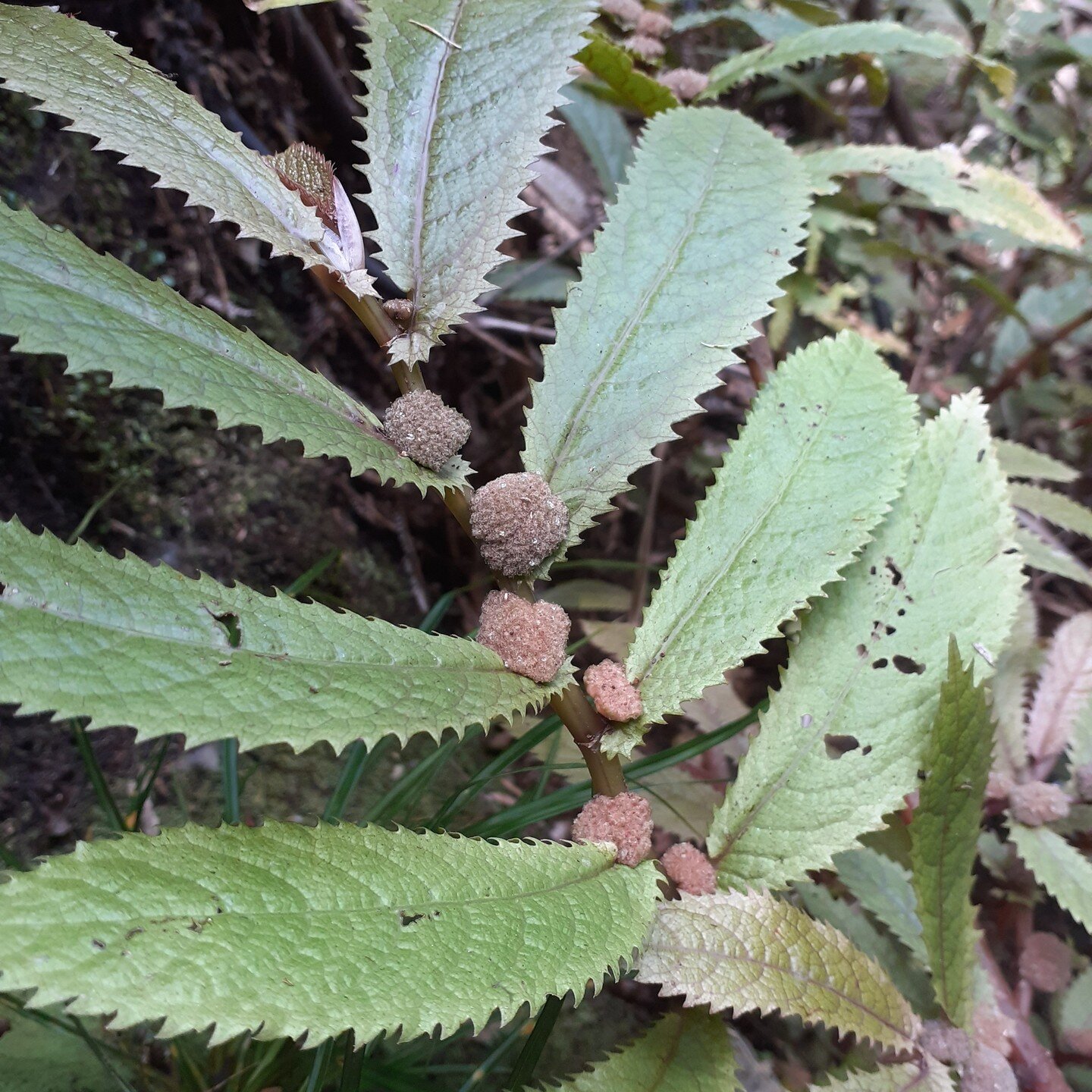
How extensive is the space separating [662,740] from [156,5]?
5.57ft

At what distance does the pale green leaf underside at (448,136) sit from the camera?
0.81 m

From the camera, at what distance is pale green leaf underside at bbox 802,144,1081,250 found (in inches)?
50.6

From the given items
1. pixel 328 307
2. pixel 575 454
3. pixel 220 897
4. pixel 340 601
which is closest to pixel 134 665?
pixel 220 897

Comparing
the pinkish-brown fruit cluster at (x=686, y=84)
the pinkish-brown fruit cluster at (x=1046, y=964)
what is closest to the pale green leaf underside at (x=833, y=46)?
the pinkish-brown fruit cluster at (x=686, y=84)

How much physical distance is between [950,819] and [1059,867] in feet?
1.29

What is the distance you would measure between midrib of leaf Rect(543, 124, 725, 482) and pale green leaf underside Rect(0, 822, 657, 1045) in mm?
404

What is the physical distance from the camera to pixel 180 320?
26.7 inches

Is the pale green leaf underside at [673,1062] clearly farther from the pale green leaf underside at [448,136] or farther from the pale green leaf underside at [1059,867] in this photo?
the pale green leaf underside at [448,136]

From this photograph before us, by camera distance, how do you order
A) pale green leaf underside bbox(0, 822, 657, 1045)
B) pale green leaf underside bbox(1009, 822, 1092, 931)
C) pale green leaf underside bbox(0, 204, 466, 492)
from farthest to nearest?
1. pale green leaf underside bbox(1009, 822, 1092, 931)
2. pale green leaf underside bbox(0, 204, 466, 492)
3. pale green leaf underside bbox(0, 822, 657, 1045)

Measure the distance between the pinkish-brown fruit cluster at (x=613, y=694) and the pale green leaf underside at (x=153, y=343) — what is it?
26 centimetres

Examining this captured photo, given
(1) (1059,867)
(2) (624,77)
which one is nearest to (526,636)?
(1) (1059,867)

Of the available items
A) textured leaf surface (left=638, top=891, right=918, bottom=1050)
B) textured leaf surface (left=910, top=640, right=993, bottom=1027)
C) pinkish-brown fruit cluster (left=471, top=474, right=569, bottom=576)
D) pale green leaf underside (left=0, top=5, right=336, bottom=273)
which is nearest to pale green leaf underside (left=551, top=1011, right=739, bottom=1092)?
textured leaf surface (left=638, top=891, right=918, bottom=1050)

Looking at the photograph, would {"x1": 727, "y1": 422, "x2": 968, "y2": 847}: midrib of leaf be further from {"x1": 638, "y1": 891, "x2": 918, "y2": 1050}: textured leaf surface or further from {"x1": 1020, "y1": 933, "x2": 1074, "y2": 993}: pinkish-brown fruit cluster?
{"x1": 1020, "y1": 933, "x2": 1074, "y2": 993}: pinkish-brown fruit cluster

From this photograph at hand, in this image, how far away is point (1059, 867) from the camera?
3.43 feet
